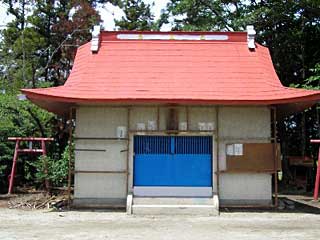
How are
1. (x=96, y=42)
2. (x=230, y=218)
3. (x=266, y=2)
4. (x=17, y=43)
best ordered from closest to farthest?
(x=230, y=218) < (x=96, y=42) < (x=266, y=2) < (x=17, y=43)

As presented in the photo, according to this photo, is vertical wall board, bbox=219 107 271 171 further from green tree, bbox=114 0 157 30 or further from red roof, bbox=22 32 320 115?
green tree, bbox=114 0 157 30

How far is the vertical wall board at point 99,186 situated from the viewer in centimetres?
1484

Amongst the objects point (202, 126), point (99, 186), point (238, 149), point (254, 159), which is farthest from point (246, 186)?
point (99, 186)

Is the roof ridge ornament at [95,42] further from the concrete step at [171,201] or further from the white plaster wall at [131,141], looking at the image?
the concrete step at [171,201]

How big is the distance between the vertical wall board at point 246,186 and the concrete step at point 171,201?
60 cm

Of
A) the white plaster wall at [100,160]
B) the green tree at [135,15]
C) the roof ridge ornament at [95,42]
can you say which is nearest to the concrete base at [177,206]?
the white plaster wall at [100,160]

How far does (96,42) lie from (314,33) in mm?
11206

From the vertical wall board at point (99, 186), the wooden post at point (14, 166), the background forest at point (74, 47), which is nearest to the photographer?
the vertical wall board at point (99, 186)

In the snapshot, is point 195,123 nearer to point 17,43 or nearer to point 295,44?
point 295,44

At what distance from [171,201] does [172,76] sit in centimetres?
362

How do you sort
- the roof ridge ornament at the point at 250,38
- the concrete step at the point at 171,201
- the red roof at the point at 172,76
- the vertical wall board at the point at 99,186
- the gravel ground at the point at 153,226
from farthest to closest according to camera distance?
1. the roof ridge ornament at the point at 250,38
2. the vertical wall board at the point at 99,186
3. the concrete step at the point at 171,201
4. the red roof at the point at 172,76
5. the gravel ground at the point at 153,226

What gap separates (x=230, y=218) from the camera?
13164mm

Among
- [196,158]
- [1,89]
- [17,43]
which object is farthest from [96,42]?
A: [17,43]

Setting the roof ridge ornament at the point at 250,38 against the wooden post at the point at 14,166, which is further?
the wooden post at the point at 14,166
